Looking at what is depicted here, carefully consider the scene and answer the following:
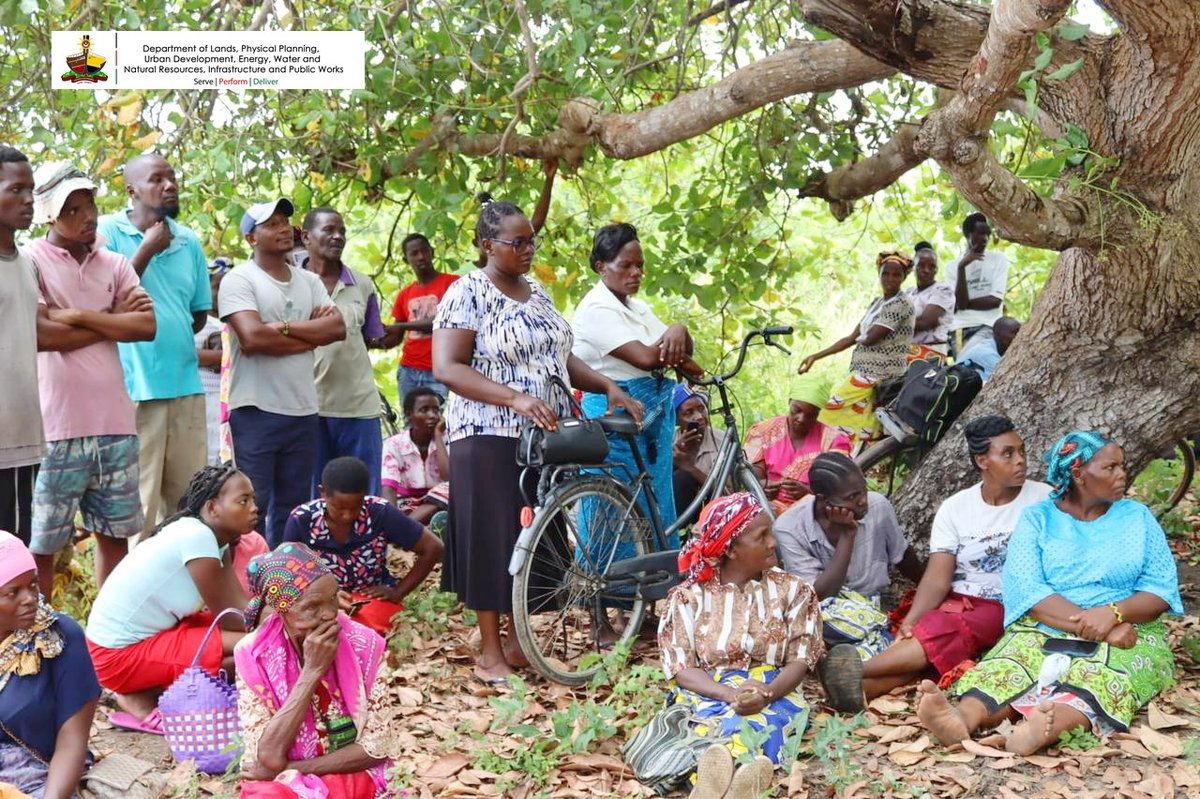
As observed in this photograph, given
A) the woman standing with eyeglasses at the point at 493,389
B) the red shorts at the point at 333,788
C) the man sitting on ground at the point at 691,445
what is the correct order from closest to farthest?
the red shorts at the point at 333,788, the woman standing with eyeglasses at the point at 493,389, the man sitting on ground at the point at 691,445

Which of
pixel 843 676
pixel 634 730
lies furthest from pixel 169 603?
pixel 843 676

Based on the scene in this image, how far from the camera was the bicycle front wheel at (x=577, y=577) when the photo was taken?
493cm

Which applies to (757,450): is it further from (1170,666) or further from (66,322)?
(66,322)

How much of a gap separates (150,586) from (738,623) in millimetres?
2093

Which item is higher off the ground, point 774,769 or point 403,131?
point 403,131

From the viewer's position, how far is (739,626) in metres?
4.32

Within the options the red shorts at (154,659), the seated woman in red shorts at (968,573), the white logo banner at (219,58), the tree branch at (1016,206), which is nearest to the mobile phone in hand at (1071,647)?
the seated woman in red shorts at (968,573)

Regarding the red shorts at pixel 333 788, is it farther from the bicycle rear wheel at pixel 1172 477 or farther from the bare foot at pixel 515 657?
the bicycle rear wheel at pixel 1172 477

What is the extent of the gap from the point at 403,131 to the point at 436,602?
109 inches

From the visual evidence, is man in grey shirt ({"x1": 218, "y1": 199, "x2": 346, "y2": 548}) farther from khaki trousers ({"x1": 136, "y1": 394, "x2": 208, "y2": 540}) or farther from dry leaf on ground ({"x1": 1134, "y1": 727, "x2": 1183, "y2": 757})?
dry leaf on ground ({"x1": 1134, "y1": 727, "x2": 1183, "y2": 757})

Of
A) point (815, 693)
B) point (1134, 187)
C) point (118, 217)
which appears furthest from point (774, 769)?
point (118, 217)

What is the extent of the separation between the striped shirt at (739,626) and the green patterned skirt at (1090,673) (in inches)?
28.7

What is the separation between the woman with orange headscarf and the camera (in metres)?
7.25

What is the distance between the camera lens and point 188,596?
467cm
